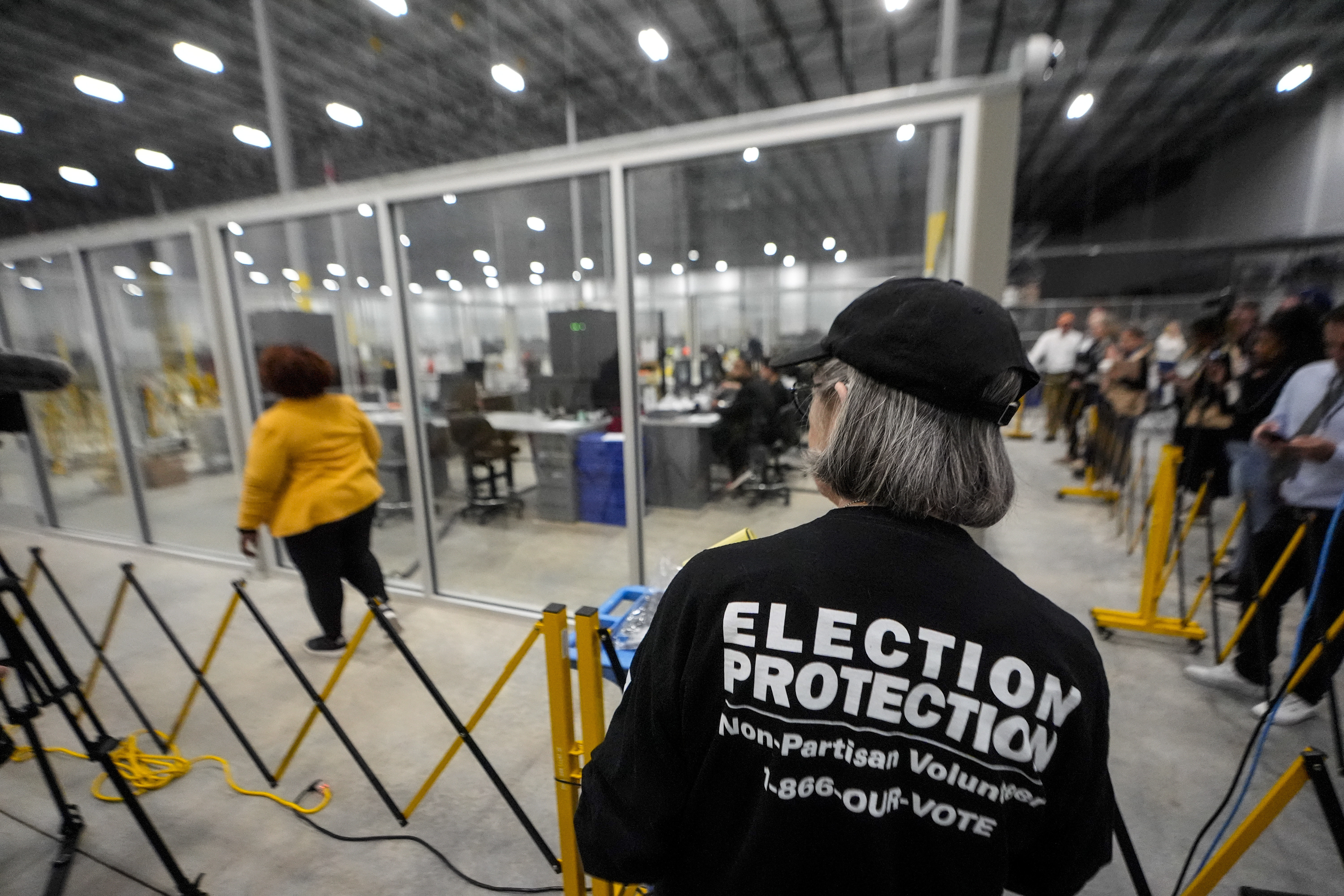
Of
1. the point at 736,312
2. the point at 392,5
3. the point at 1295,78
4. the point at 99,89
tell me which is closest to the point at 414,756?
the point at 392,5

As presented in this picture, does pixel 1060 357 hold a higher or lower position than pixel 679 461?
higher

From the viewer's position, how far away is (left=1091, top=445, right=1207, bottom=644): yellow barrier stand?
2.78m

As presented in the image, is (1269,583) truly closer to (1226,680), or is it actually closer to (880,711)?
(1226,680)

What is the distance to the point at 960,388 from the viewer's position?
2.22 ft

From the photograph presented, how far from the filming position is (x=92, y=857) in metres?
1.93

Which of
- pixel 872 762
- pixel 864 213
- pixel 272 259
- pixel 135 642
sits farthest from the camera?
pixel 864 213

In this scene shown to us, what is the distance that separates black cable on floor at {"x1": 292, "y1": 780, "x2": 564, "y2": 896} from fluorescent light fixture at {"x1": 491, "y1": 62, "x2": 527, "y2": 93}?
27.0 ft

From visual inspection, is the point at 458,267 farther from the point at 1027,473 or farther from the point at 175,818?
the point at 1027,473

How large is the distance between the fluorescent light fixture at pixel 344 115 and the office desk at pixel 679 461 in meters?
7.38

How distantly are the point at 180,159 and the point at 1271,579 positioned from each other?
17.1 m

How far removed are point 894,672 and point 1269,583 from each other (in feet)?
9.34

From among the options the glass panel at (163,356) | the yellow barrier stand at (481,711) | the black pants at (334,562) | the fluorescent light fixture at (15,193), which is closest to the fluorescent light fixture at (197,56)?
the glass panel at (163,356)

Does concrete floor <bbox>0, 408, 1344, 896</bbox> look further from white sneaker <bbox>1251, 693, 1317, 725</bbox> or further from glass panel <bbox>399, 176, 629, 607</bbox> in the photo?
glass panel <bbox>399, 176, 629, 607</bbox>

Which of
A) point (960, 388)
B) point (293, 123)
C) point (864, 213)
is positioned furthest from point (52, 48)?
point (864, 213)
